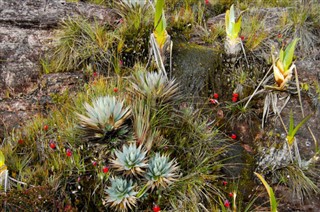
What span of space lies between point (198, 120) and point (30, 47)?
2521mm

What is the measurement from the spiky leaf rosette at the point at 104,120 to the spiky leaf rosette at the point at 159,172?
16.3 inches

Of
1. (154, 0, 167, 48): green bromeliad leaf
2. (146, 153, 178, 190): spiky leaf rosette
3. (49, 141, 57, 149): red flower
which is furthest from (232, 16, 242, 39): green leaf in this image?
(49, 141, 57, 149): red flower

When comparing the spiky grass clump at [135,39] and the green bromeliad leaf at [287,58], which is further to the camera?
the spiky grass clump at [135,39]

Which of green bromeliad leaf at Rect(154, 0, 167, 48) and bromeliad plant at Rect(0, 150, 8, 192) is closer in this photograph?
bromeliad plant at Rect(0, 150, 8, 192)

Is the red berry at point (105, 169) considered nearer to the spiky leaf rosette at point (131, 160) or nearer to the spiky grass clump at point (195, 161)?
the spiky leaf rosette at point (131, 160)

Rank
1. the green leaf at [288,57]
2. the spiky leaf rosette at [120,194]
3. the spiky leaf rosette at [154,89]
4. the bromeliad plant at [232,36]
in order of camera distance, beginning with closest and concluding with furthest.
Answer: the spiky leaf rosette at [120,194], the spiky leaf rosette at [154,89], the green leaf at [288,57], the bromeliad plant at [232,36]

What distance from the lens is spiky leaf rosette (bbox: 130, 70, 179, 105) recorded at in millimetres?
3775

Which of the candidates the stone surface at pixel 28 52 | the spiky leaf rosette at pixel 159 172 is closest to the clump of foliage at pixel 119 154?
the spiky leaf rosette at pixel 159 172

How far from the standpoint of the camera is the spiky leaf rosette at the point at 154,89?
378 centimetres

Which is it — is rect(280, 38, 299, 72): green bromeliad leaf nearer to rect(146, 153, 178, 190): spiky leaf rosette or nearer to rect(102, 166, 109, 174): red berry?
rect(146, 153, 178, 190): spiky leaf rosette

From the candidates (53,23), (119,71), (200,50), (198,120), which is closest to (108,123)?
(198,120)

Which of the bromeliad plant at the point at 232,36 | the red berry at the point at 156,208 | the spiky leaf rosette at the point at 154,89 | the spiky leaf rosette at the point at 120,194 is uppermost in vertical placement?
the bromeliad plant at the point at 232,36

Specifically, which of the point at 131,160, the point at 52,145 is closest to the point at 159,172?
the point at 131,160

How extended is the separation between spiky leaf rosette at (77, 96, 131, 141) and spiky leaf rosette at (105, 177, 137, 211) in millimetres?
438
